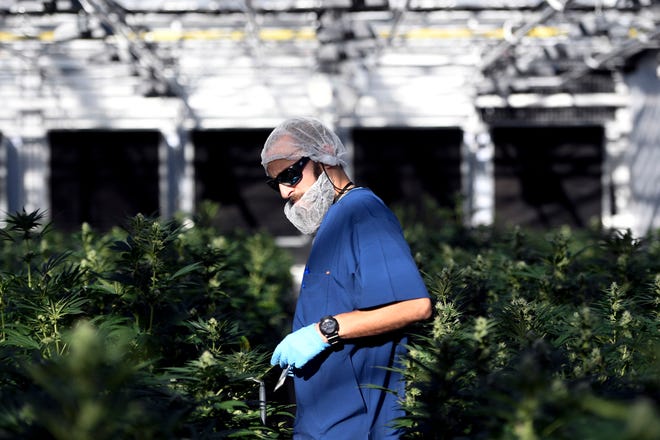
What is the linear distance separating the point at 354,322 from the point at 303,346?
188 mm

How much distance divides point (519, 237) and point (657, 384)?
11.0 feet

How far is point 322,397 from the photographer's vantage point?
263 centimetres

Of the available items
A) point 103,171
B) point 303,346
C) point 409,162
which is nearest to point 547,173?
point 409,162

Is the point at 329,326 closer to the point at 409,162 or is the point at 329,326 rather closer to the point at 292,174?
the point at 292,174

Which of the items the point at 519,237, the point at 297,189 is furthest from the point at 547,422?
the point at 519,237

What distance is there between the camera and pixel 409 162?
15.0m

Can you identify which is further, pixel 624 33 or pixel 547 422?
pixel 624 33

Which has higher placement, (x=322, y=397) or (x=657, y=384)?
(x=657, y=384)

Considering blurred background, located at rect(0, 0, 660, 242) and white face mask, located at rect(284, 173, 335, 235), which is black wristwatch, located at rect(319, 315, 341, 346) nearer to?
white face mask, located at rect(284, 173, 335, 235)

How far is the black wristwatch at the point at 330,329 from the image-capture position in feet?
8.22

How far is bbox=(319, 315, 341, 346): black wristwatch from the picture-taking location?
2506 millimetres

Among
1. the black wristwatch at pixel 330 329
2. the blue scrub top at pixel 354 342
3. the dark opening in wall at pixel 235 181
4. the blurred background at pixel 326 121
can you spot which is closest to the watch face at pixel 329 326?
the black wristwatch at pixel 330 329

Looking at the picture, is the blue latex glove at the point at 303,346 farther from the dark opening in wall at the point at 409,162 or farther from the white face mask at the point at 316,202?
the dark opening in wall at the point at 409,162

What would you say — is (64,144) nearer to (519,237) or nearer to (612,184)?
(612,184)
